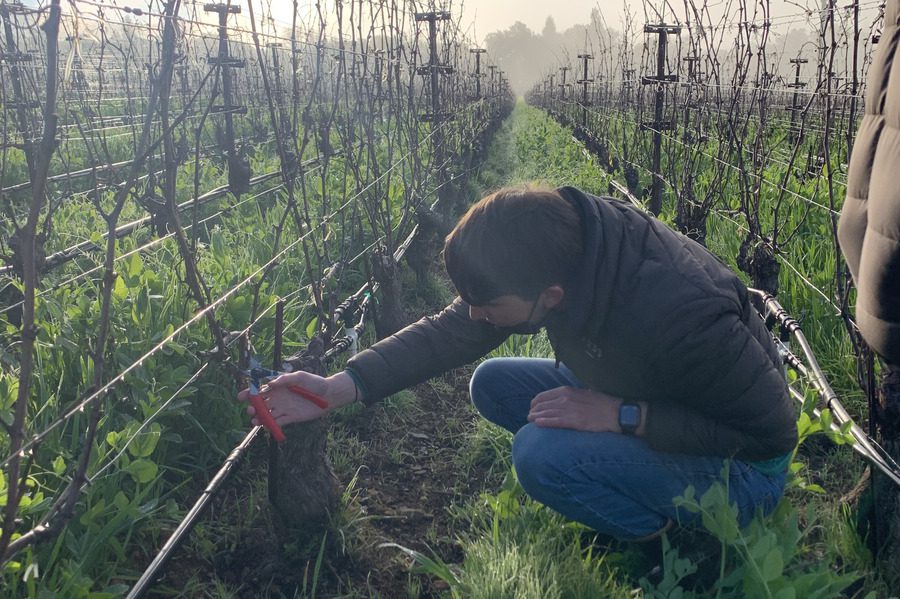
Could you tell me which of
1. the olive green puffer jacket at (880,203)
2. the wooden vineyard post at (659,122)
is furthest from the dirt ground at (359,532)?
the wooden vineyard post at (659,122)

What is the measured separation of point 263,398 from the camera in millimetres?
1710

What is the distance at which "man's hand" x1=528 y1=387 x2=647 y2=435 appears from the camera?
6.02 feet

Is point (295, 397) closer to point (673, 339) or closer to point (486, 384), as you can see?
point (486, 384)

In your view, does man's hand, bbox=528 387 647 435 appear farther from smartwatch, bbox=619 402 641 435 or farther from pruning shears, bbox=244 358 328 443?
pruning shears, bbox=244 358 328 443

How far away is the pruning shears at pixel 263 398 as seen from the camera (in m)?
1.64

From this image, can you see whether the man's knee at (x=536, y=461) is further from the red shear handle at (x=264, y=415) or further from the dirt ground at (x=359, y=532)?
the red shear handle at (x=264, y=415)

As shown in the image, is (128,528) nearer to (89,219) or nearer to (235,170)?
(89,219)

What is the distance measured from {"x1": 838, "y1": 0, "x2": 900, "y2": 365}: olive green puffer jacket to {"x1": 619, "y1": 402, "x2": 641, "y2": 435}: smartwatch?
0.73 m

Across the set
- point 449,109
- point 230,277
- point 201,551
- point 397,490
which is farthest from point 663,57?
point 201,551

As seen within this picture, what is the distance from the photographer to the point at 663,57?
237 inches

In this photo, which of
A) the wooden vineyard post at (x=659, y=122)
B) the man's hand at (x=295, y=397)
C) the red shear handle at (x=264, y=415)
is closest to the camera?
the red shear handle at (x=264, y=415)

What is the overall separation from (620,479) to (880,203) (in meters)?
1.05

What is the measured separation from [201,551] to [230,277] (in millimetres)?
1381

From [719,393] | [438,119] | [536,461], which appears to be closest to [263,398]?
[536,461]
